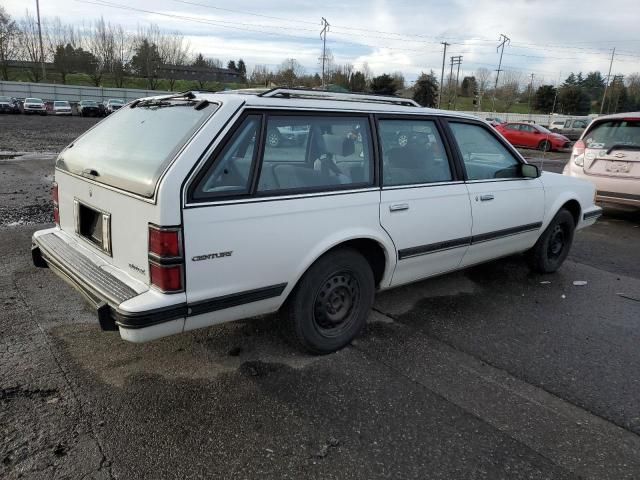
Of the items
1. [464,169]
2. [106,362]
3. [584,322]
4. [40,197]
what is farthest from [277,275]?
[40,197]

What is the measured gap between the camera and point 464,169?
413 centimetres

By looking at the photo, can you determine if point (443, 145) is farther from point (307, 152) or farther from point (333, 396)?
point (333, 396)

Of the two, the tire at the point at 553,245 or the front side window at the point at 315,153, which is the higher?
the front side window at the point at 315,153

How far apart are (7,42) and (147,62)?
61.1 ft

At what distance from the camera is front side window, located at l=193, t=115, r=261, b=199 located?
8.77 ft

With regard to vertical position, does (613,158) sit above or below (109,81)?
below

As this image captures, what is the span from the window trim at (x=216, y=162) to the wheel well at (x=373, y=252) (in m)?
0.89

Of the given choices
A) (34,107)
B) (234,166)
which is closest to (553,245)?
(234,166)

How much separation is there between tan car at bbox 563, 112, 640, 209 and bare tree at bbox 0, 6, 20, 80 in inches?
3057

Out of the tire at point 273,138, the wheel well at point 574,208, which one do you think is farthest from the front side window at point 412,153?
the wheel well at point 574,208

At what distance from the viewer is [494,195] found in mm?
4336

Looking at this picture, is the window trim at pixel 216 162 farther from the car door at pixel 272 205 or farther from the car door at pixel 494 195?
the car door at pixel 494 195

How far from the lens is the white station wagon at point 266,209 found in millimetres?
2613

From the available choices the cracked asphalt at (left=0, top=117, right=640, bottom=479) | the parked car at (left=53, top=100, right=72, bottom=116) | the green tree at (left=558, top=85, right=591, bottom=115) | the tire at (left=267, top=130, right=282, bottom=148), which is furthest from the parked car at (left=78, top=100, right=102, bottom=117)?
the green tree at (left=558, top=85, right=591, bottom=115)
